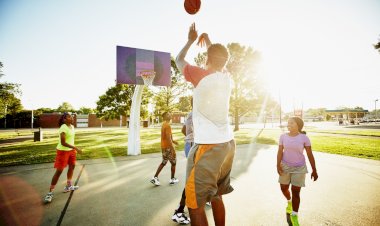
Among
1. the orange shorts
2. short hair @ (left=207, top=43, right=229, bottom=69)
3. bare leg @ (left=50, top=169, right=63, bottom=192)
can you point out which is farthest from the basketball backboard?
short hair @ (left=207, top=43, right=229, bottom=69)

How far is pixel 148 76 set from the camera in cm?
984

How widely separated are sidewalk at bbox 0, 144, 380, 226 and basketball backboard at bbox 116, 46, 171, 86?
4.33m

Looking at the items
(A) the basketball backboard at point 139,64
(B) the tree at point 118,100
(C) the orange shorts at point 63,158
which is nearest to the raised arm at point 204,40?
(C) the orange shorts at point 63,158

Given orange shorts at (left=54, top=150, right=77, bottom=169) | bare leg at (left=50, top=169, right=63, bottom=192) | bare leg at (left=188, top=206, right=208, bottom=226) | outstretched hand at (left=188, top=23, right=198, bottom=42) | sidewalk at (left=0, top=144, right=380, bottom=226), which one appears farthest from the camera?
orange shorts at (left=54, top=150, right=77, bottom=169)

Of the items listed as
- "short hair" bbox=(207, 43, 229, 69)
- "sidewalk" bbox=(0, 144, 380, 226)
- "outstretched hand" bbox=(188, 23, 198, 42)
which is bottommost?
"sidewalk" bbox=(0, 144, 380, 226)

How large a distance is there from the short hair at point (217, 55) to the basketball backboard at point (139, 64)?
777 centimetres

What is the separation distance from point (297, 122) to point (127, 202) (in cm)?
360

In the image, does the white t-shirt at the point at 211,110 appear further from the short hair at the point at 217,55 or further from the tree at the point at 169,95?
the tree at the point at 169,95

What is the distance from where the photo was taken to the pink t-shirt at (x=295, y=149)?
338 cm

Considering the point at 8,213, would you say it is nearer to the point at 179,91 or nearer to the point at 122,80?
the point at 122,80

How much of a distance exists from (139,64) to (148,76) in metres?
0.69

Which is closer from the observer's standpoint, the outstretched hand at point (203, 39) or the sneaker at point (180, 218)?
the outstretched hand at point (203, 39)

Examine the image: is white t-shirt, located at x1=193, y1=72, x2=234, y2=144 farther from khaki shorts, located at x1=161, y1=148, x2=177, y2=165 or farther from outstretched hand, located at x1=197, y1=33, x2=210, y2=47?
khaki shorts, located at x1=161, y1=148, x2=177, y2=165

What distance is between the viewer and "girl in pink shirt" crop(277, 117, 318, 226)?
10.7ft
